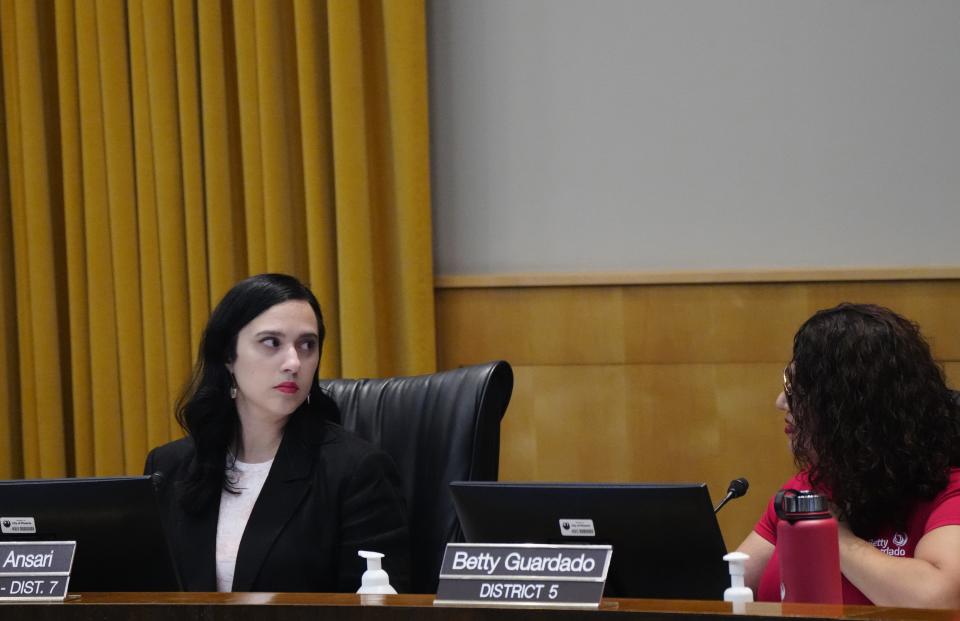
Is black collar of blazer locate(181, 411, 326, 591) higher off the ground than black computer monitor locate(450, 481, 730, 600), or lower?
lower

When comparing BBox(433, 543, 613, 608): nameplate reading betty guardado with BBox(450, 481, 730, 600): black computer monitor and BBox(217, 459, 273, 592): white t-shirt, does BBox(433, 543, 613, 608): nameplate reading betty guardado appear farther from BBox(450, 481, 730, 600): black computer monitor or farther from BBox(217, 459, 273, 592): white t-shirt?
BBox(217, 459, 273, 592): white t-shirt

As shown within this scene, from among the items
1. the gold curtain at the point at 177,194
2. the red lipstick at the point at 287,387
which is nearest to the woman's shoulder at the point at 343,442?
the red lipstick at the point at 287,387

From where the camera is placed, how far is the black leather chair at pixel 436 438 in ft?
8.09

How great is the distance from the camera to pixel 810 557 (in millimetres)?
1472

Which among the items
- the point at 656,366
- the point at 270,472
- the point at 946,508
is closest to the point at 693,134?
the point at 656,366

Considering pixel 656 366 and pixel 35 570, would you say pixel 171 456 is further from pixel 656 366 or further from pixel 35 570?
pixel 656 366

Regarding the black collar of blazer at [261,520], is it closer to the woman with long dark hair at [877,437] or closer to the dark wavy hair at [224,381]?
the dark wavy hair at [224,381]

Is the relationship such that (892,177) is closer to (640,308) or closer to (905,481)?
(640,308)

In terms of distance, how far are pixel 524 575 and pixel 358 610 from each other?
0.21m

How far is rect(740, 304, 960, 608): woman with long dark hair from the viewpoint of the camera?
191 centimetres

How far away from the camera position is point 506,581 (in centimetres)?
147

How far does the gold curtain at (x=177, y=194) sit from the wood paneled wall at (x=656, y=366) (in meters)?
0.28

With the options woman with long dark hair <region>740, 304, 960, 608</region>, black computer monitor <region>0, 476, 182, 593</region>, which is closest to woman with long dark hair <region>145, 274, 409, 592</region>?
black computer monitor <region>0, 476, 182, 593</region>

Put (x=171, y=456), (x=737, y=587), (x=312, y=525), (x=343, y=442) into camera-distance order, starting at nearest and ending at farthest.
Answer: (x=737, y=587), (x=312, y=525), (x=343, y=442), (x=171, y=456)
